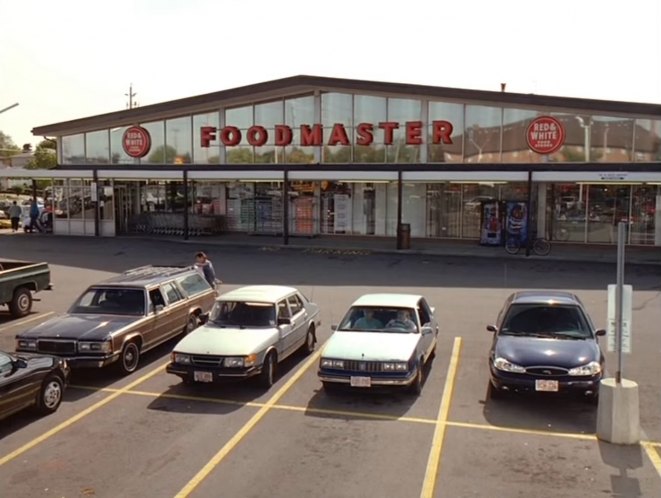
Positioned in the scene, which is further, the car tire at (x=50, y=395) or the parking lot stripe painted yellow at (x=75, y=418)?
the car tire at (x=50, y=395)

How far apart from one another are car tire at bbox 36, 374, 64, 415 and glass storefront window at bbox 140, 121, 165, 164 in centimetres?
2700

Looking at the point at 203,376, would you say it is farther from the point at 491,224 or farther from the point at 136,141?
the point at 136,141

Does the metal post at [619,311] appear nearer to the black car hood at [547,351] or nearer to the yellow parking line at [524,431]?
A: the yellow parking line at [524,431]

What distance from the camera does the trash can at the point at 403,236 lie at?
2980cm

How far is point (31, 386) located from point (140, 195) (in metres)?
29.8

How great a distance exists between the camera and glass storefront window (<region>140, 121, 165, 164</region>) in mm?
→ 36156

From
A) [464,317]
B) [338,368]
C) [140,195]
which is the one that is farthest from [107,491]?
[140,195]

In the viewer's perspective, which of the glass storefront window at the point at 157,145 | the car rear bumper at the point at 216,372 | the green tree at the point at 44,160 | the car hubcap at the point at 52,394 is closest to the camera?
the car hubcap at the point at 52,394

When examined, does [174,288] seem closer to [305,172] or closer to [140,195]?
[305,172]

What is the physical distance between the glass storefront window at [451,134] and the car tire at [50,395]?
23127mm

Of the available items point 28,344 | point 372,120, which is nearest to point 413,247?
point 372,120

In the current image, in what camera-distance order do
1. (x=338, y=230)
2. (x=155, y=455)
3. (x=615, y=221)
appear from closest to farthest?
(x=155, y=455)
(x=615, y=221)
(x=338, y=230)

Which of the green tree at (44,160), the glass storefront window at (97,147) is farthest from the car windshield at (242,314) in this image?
the green tree at (44,160)

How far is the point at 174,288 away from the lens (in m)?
14.0
